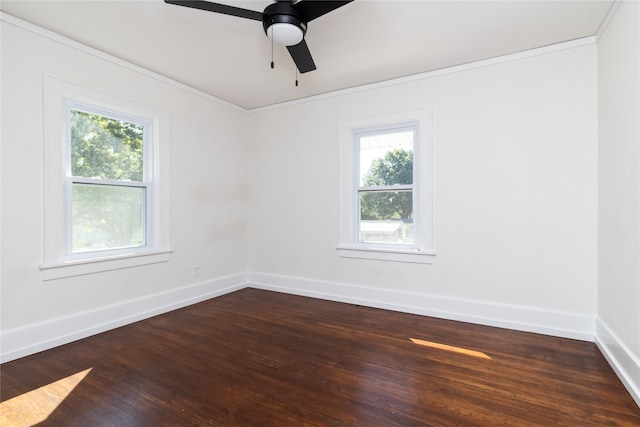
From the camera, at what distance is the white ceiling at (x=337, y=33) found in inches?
90.5

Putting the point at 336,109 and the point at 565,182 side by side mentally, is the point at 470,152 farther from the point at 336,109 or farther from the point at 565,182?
the point at 336,109

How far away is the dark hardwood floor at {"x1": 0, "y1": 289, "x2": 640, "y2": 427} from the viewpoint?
1725 millimetres

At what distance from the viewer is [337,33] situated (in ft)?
8.55

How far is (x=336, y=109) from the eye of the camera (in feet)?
12.9

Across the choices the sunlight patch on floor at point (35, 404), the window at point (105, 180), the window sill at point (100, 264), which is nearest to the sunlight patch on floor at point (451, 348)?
the sunlight patch on floor at point (35, 404)

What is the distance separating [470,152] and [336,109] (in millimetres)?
1685

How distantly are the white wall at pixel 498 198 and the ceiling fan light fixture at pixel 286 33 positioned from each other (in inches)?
67.3

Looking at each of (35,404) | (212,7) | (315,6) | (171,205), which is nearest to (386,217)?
(315,6)

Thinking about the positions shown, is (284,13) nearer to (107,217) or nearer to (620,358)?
(107,217)

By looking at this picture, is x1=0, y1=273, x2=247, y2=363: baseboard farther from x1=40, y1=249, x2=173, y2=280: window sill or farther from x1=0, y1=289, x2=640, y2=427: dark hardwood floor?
x1=40, y1=249, x2=173, y2=280: window sill

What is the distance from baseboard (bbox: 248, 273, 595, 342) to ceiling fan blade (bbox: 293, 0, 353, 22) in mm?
2821

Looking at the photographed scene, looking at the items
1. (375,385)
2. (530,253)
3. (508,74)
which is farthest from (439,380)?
→ (508,74)

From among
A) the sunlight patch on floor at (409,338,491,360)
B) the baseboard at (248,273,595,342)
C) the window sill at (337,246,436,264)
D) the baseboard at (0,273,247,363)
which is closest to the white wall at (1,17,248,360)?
the baseboard at (0,273,247,363)

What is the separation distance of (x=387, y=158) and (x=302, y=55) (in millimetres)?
1702
